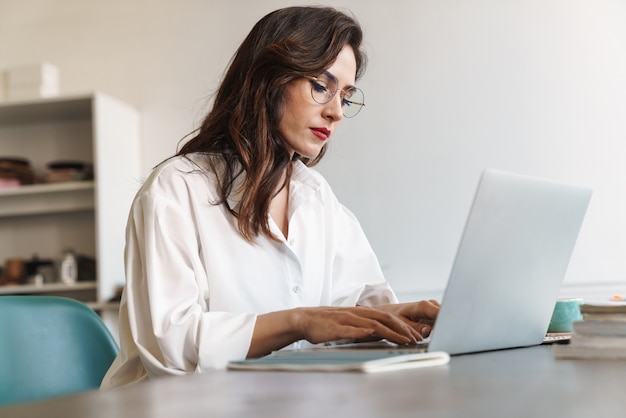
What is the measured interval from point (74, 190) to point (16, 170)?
33cm

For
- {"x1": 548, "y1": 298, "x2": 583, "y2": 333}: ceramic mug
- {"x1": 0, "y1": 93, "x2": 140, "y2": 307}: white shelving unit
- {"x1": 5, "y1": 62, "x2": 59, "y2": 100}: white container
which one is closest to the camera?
{"x1": 548, "y1": 298, "x2": 583, "y2": 333}: ceramic mug

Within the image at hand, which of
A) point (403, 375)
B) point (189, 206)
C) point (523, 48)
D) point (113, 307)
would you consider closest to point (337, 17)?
point (189, 206)

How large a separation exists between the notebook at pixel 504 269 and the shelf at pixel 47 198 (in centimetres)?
321

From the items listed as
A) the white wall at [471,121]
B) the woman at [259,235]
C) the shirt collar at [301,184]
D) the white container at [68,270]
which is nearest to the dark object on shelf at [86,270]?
the white container at [68,270]

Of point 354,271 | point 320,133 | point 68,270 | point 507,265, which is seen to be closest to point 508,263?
point 507,265

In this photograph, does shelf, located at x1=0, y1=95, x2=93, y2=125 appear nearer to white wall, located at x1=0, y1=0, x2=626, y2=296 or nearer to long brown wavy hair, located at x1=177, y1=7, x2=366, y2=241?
white wall, located at x1=0, y1=0, x2=626, y2=296

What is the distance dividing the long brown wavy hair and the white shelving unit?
7.85 ft

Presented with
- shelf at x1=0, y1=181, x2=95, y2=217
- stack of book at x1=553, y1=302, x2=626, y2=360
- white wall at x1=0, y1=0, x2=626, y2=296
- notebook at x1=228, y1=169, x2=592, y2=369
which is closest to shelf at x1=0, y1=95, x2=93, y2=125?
shelf at x1=0, y1=181, x2=95, y2=217

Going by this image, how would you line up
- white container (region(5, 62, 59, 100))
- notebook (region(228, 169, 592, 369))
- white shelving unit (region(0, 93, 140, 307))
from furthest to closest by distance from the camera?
1. white container (region(5, 62, 59, 100))
2. white shelving unit (region(0, 93, 140, 307))
3. notebook (region(228, 169, 592, 369))

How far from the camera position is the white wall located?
12.3 feet

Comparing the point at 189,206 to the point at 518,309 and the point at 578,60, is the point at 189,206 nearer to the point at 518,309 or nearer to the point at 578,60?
the point at 518,309

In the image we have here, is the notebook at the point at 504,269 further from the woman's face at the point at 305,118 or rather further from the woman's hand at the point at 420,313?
the woman's face at the point at 305,118

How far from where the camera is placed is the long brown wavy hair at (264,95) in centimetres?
173

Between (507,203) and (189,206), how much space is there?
0.73 m
